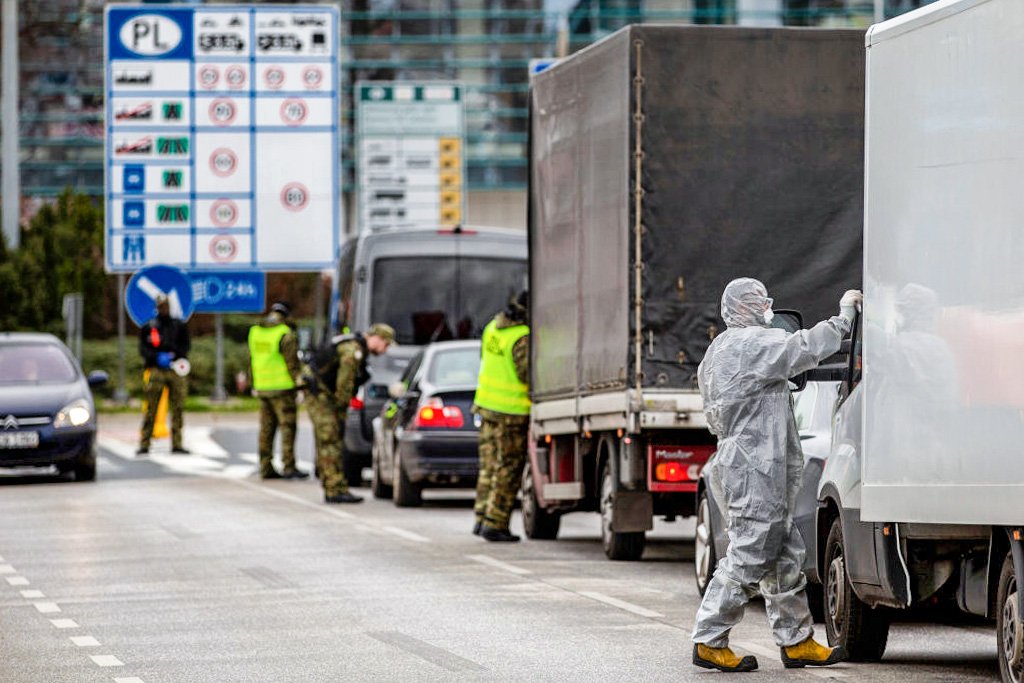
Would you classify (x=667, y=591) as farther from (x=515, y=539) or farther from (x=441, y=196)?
(x=441, y=196)

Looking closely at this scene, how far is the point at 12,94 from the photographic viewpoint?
39.8m

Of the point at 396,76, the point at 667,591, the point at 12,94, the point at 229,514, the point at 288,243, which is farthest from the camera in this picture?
the point at 396,76

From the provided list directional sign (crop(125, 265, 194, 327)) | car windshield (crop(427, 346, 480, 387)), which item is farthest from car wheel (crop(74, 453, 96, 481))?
directional sign (crop(125, 265, 194, 327))

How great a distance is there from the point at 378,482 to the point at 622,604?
408 inches

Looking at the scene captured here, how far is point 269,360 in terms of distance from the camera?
87.7ft

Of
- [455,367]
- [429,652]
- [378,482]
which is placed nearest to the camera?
[429,652]

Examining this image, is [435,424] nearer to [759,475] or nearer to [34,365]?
[34,365]

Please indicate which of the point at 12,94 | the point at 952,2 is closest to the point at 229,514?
the point at 952,2

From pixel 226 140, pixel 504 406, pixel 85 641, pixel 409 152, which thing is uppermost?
pixel 409 152

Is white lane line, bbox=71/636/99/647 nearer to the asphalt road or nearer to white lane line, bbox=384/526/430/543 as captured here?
the asphalt road

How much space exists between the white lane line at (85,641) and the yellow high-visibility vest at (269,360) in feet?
47.4

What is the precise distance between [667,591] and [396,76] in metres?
56.6

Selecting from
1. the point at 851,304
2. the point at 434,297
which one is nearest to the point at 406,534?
the point at 434,297

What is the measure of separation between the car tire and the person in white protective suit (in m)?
11.8
